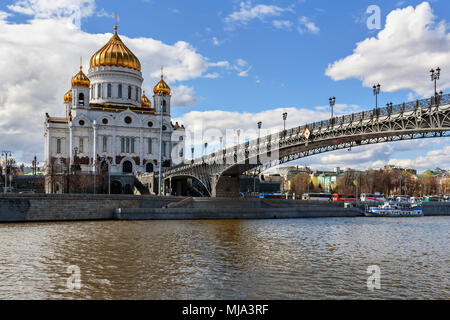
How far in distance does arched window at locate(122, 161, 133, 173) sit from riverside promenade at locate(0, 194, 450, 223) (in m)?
33.2

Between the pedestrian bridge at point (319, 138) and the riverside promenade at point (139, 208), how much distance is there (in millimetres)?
4245

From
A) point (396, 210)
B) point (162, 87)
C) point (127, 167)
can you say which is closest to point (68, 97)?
point (162, 87)

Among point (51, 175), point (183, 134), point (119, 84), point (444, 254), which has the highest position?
point (119, 84)

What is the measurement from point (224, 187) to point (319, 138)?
15.3 m

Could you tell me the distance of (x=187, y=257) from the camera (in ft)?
52.4

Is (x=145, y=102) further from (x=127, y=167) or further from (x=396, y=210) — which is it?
(x=396, y=210)

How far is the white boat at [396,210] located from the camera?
44969 mm

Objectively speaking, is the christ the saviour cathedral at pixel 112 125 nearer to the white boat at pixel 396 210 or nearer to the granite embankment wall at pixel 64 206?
the granite embankment wall at pixel 64 206

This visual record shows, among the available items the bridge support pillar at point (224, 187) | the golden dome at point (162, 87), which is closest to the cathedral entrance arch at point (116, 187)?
the golden dome at point (162, 87)

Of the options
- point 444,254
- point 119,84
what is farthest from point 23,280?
point 119,84

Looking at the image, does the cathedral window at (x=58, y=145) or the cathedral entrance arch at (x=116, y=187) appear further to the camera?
the cathedral window at (x=58, y=145)

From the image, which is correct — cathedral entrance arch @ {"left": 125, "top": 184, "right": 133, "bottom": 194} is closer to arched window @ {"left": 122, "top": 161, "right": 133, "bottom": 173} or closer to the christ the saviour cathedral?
the christ the saviour cathedral
